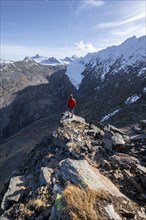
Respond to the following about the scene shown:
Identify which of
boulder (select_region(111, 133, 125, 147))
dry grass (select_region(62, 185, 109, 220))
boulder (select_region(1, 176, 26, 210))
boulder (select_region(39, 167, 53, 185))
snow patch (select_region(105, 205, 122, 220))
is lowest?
boulder (select_region(1, 176, 26, 210))

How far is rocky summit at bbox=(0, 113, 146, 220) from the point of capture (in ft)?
32.6

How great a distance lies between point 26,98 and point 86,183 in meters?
110

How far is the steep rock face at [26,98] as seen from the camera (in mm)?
105875

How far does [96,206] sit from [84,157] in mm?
6145

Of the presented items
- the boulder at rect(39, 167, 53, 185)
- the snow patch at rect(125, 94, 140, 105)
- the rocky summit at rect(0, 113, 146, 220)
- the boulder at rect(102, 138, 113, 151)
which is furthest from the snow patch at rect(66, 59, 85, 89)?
the boulder at rect(39, 167, 53, 185)

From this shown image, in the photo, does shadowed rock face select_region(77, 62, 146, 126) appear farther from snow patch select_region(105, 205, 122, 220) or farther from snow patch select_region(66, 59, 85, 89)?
snow patch select_region(105, 205, 122, 220)

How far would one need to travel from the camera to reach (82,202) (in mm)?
9875

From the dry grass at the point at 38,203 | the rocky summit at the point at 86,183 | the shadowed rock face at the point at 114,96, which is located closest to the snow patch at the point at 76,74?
the shadowed rock face at the point at 114,96

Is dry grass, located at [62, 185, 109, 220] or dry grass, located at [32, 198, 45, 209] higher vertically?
dry grass, located at [62, 185, 109, 220]

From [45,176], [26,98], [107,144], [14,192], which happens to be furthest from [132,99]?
[26,98]

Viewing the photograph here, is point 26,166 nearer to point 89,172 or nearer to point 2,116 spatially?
point 89,172

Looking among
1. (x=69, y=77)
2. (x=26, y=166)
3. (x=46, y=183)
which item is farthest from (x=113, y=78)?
(x=46, y=183)

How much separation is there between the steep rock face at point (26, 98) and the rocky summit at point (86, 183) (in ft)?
243

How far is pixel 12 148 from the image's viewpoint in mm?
61094
